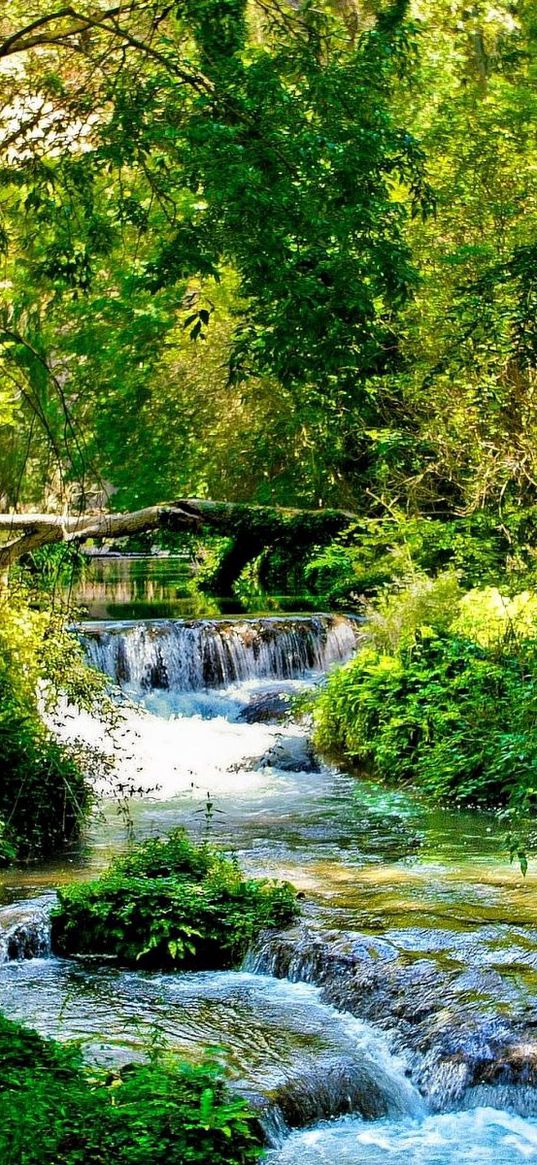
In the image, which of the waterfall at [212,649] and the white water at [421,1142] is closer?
the white water at [421,1142]

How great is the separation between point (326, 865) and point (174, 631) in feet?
27.8

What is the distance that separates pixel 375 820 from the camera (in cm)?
1126

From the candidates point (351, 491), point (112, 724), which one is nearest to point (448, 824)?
point (112, 724)

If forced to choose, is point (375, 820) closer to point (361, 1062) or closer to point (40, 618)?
point (40, 618)

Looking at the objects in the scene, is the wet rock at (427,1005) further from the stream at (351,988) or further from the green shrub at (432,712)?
the green shrub at (432,712)

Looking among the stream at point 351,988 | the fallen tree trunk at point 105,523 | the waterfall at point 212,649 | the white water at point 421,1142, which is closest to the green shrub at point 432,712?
the stream at point 351,988

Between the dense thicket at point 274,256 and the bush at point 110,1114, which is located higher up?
the dense thicket at point 274,256

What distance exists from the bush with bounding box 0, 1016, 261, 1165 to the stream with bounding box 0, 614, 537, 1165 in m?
0.43

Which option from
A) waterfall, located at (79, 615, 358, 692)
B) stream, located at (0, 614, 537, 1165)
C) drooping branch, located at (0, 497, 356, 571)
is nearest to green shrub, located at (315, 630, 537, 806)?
stream, located at (0, 614, 537, 1165)

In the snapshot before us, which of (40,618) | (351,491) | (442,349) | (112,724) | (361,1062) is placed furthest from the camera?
(351,491)

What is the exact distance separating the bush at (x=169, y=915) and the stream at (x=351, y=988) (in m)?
0.14

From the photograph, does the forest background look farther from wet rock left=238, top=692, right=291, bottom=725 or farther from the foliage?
wet rock left=238, top=692, right=291, bottom=725

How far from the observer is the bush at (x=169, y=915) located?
7.47 m

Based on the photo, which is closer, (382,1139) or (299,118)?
(382,1139)
